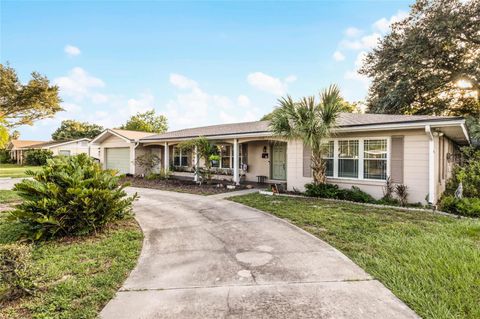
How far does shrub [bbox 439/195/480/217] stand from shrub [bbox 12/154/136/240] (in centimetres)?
921

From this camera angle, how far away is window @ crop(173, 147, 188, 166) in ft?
56.1

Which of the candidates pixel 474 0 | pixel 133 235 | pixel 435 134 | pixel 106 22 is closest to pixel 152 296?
pixel 133 235

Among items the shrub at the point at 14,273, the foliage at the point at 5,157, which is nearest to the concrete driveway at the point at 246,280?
the shrub at the point at 14,273

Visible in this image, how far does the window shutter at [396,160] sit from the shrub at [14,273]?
9.58 metres

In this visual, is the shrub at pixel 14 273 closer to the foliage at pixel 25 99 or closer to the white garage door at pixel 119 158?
the white garage door at pixel 119 158

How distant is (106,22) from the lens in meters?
11.3

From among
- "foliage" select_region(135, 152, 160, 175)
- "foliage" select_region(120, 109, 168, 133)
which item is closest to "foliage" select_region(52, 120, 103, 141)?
"foliage" select_region(120, 109, 168, 133)

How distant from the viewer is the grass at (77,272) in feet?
9.20

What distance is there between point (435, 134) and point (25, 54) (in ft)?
70.2

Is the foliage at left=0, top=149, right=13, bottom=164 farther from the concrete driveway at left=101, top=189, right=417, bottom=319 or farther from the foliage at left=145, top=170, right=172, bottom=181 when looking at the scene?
the concrete driveway at left=101, top=189, right=417, bottom=319

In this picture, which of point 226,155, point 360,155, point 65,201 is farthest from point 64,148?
point 360,155

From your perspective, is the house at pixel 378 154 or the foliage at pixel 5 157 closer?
the house at pixel 378 154

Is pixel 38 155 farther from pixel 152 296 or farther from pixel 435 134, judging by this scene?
pixel 435 134

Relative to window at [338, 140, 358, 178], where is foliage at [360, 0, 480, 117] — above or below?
above
